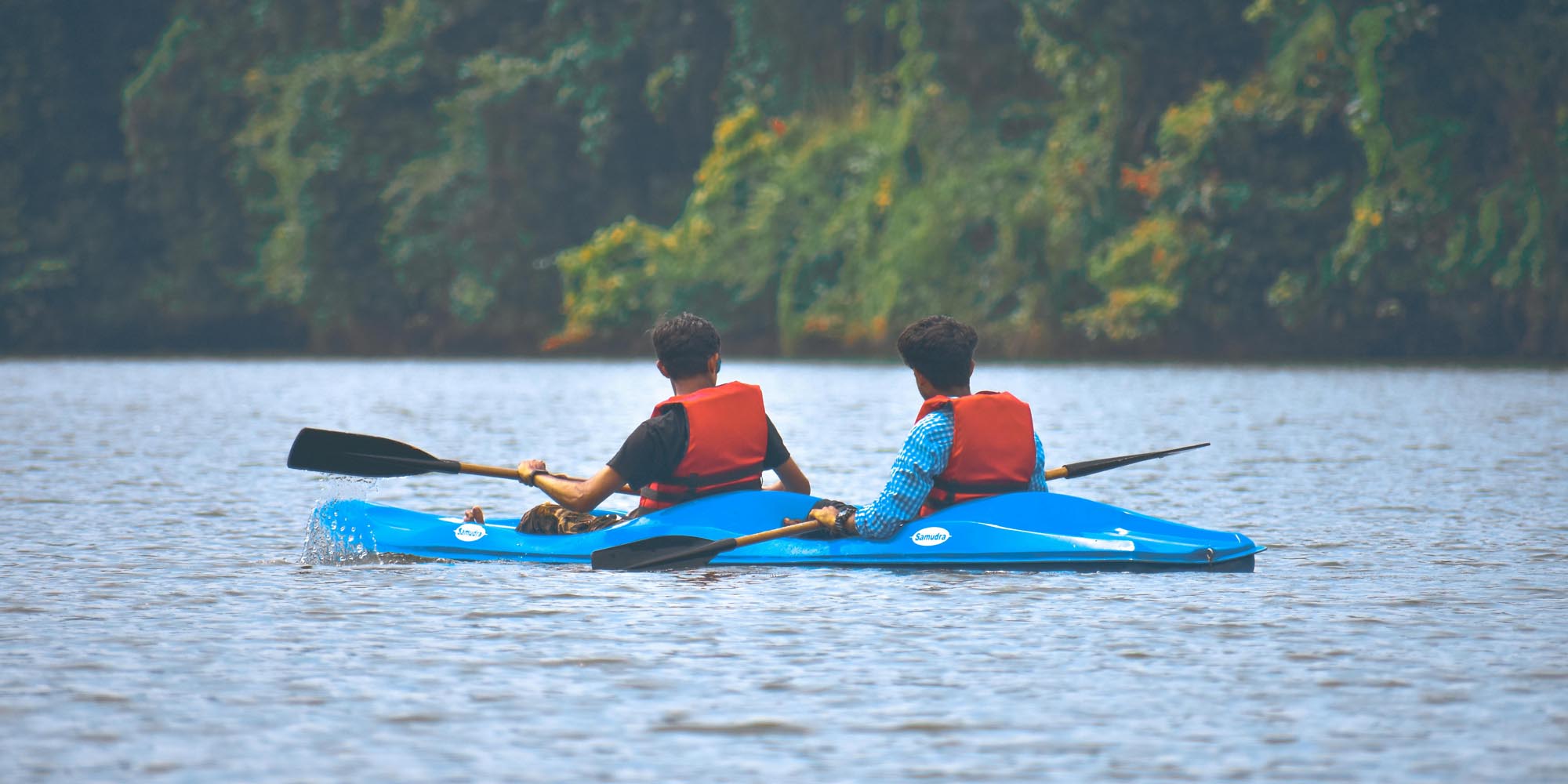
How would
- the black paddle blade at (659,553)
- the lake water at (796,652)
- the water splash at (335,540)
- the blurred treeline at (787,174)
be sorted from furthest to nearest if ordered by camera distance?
the blurred treeline at (787,174)
the water splash at (335,540)
the black paddle blade at (659,553)
the lake water at (796,652)

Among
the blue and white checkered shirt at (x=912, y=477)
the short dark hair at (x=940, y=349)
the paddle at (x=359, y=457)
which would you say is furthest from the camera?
the paddle at (x=359, y=457)

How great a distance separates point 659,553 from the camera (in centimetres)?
888

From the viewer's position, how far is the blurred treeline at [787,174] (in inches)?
1241

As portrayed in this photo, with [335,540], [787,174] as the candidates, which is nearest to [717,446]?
[335,540]

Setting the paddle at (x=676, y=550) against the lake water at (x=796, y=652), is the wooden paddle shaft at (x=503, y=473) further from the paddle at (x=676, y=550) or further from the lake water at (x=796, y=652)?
the lake water at (x=796, y=652)

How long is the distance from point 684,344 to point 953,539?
4.42ft

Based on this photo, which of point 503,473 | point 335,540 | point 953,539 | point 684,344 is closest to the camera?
point 953,539

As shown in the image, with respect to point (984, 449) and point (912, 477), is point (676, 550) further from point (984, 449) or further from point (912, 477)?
point (984, 449)

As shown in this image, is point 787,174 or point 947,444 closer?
point 947,444

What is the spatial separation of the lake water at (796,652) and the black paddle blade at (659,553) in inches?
3.1

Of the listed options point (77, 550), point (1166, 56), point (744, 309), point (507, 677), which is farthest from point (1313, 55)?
point (507, 677)

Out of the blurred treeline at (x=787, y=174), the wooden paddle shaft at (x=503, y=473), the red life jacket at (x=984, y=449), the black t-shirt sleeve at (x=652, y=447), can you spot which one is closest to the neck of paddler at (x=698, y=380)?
the black t-shirt sleeve at (x=652, y=447)

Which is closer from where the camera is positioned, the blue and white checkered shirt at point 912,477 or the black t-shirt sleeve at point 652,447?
the blue and white checkered shirt at point 912,477

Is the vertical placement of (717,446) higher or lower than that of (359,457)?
higher
